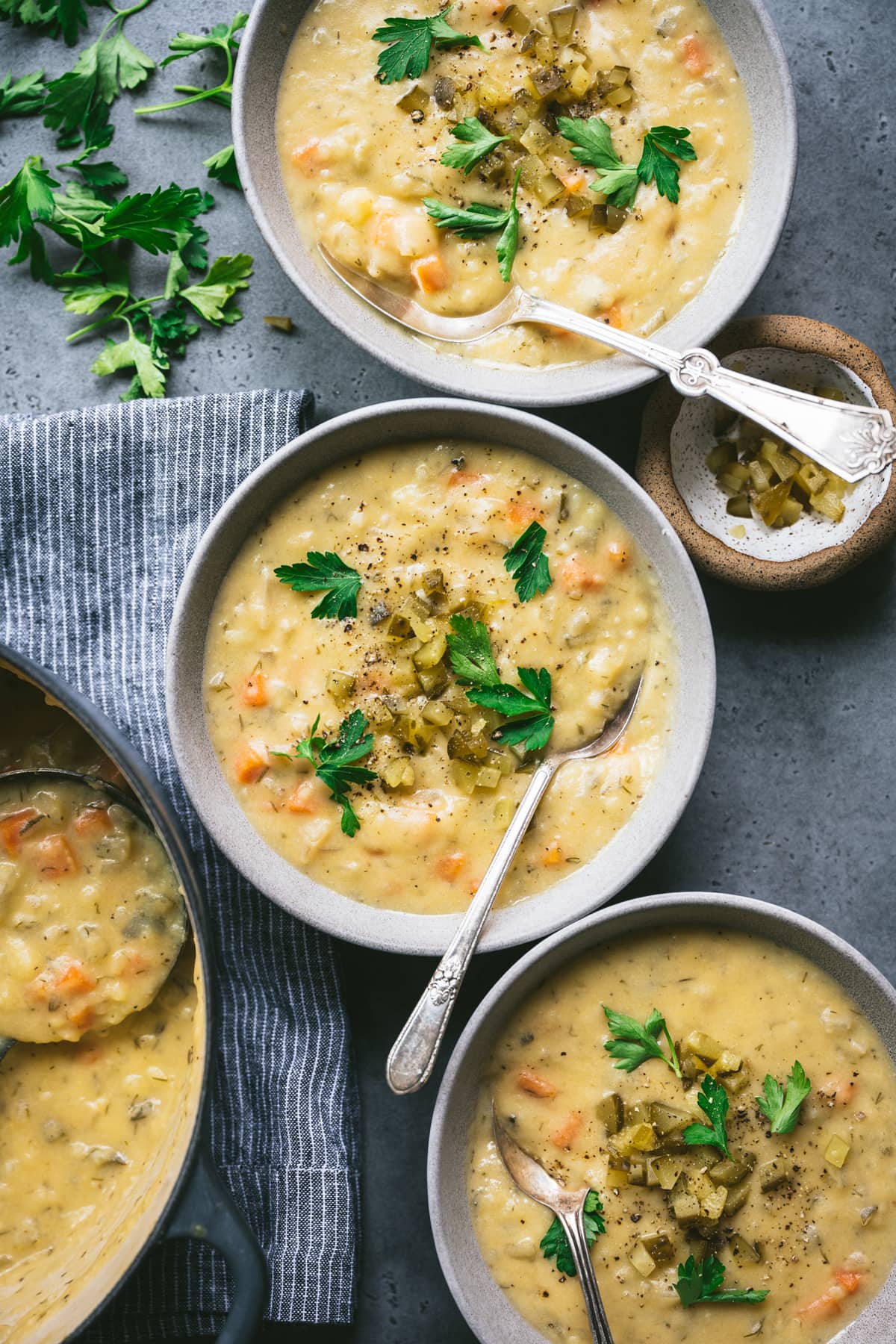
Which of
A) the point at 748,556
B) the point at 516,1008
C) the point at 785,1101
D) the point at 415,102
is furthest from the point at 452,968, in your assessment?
the point at 415,102

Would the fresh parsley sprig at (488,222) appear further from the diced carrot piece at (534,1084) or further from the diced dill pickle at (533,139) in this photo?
the diced carrot piece at (534,1084)

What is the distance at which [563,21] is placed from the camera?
3043mm

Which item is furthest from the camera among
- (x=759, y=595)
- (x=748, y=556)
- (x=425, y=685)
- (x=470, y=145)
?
(x=759, y=595)

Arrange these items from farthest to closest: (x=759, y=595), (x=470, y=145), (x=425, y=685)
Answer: (x=759, y=595) → (x=470, y=145) → (x=425, y=685)

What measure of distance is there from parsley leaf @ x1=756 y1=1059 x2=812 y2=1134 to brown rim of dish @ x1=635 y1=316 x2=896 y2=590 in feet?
4.15

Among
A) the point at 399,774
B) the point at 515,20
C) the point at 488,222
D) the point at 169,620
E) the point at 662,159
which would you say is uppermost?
the point at 515,20

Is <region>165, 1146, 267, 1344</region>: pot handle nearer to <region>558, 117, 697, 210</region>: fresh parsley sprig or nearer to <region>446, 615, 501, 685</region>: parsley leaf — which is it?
<region>446, 615, 501, 685</region>: parsley leaf

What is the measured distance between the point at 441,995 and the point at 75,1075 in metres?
0.97

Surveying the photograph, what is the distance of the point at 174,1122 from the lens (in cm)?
275

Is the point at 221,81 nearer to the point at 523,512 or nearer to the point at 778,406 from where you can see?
the point at 523,512

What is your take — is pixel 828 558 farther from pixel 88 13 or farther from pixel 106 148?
pixel 88 13

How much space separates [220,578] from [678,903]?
55.0 inches

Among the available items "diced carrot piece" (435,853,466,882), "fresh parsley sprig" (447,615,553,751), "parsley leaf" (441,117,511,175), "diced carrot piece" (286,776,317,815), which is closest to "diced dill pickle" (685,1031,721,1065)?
"diced carrot piece" (435,853,466,882)

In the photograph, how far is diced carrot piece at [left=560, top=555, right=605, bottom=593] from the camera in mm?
2941
